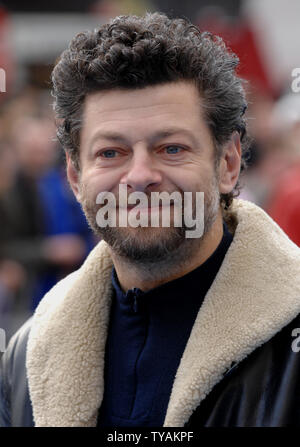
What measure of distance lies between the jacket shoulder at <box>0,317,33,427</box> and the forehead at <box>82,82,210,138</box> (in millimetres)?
820

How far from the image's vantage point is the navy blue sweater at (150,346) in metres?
2.40

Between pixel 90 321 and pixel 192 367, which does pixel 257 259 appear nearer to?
pixel 192 367

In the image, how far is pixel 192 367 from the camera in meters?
2.30

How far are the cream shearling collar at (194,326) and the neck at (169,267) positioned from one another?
0.08 meters

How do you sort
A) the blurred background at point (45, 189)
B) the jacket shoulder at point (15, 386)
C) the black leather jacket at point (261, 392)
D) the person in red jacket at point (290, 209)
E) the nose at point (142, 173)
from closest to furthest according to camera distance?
the black leather jacket at point (261, 392)
the nose at point (142, 173)
the jacket shoulder at point (15, 386)
the person in red jacket at point (290, 209)
the blurred background at point (45, 189)

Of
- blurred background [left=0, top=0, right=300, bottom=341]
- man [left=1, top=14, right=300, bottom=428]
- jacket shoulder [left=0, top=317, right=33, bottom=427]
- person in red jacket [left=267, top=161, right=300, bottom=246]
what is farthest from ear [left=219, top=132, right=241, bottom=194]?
person in red jacket [left=267, top=161, right=300, bottom=246]

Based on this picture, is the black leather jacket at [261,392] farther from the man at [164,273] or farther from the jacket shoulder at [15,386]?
the jacket shoulder at [15,386]

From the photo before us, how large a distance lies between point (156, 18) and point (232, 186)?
0.59m

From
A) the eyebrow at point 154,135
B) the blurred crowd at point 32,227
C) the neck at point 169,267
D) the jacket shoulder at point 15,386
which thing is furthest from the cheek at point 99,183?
the blurred crowd at point 32,227

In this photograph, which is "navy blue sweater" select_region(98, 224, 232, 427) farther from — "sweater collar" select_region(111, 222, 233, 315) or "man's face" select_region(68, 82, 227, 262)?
"man's face" select_region(68, 82, 227, 262)

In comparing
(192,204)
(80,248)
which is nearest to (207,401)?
(192,204)

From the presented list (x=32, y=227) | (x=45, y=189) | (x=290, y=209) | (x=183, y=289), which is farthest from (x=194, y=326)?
(x=45, y=189)

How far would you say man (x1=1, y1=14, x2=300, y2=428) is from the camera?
89.5 inches

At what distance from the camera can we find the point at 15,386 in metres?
2.69
